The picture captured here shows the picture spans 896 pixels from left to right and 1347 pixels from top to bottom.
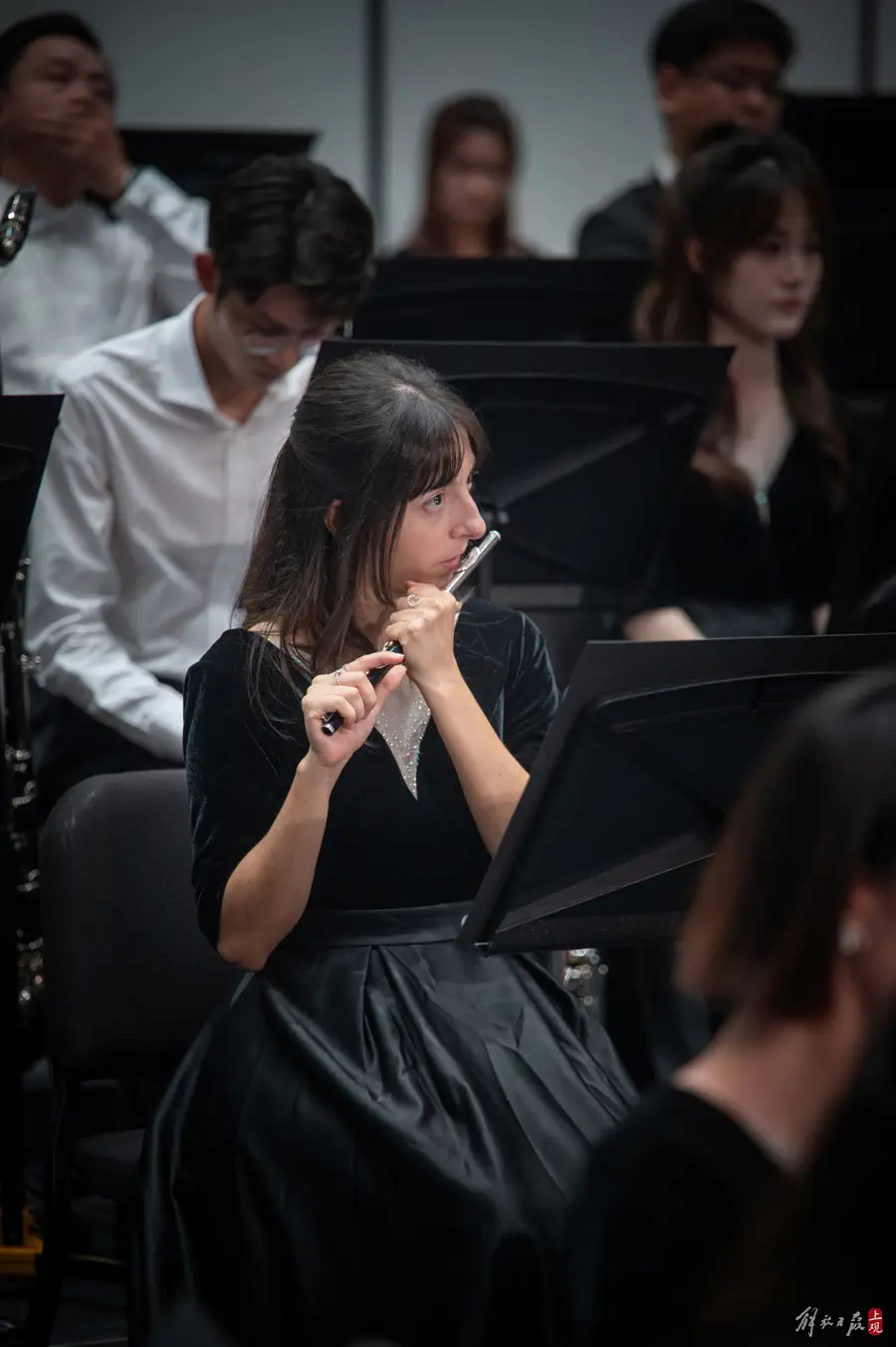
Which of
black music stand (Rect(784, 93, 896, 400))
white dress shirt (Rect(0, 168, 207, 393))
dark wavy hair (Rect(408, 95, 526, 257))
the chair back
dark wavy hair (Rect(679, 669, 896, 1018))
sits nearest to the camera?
dark wavy hair (Rect(679, 669, 896, 1018))

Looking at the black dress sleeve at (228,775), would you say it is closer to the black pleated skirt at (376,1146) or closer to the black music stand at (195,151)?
the black pleated skirt at (376,1146)

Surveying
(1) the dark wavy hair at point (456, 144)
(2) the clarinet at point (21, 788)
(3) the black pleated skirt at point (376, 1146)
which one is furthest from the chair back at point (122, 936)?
(1) the dark wavy hair at point (456, 144)

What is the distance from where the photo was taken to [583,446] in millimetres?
2084

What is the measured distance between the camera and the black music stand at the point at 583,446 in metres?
1.99

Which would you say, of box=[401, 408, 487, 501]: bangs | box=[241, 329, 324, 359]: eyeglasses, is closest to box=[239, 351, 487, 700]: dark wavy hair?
box=[401, 408, 487, 501]: bangs

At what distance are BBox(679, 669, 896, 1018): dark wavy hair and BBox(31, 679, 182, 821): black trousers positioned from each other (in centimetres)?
141

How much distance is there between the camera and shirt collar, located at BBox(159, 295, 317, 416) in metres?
2.36

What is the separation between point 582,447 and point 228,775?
0.66 m

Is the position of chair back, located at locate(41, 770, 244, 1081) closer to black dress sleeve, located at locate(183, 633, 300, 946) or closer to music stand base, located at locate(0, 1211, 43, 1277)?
black dress sleeve, located at locate(183, 633, 300, 946)

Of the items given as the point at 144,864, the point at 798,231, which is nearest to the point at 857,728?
the point at 144,864

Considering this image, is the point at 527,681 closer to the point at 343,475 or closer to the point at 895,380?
the point at 343,475

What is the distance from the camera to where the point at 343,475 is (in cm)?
A: 168

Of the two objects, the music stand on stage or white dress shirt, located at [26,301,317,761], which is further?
white dress shirt, located at [26,301,317,761]

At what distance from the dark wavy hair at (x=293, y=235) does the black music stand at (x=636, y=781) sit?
98 centimetres
